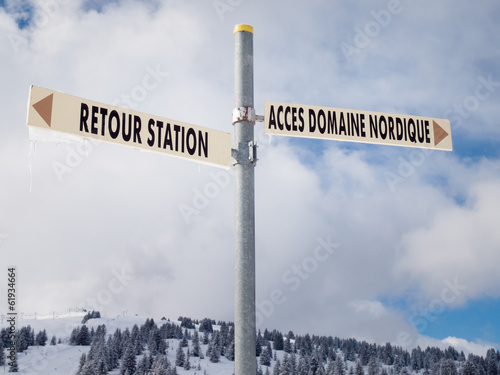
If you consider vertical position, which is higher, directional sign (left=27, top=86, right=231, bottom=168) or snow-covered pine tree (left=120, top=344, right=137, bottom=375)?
directional sign (left=27, top=86, right=231, bottom=168)

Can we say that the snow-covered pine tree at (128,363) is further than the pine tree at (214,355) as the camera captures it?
No

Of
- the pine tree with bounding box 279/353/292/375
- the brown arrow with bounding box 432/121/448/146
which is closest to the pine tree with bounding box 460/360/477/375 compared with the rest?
the pine tree with bounding box 279/353/292/375

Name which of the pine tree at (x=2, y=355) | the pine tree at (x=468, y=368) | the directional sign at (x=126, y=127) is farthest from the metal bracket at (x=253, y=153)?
the pine tree at (x=2, y=355)

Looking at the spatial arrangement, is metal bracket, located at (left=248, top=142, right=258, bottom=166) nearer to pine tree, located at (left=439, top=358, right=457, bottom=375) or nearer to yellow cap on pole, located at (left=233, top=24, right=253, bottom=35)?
yellow cap on pole, located at (left=233, top=24, right=253, bottom=35)

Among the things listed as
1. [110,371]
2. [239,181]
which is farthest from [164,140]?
[110,371]

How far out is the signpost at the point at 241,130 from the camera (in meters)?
4.94

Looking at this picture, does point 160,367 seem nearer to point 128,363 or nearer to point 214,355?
point 128,363

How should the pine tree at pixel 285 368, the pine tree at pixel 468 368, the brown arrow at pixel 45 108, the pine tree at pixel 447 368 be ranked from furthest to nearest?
the pine tree at pixel 447 368, the pine tree at pixel 285 368, the pine tree at pixel 468 368, the brown arrow at pixel 45 108

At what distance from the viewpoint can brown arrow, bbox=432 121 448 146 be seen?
22.1 feet

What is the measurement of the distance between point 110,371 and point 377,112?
6528 inches

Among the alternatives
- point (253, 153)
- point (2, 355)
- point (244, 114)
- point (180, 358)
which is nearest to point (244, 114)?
point (244, 114)

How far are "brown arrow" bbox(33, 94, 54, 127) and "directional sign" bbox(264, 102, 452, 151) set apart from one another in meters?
2.35

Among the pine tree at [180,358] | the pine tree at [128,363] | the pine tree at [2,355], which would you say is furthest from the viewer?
the pine tree at [180,358]

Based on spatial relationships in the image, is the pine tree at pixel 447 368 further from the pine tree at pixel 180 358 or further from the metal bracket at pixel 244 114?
the metal bracket at pixel 244 114
